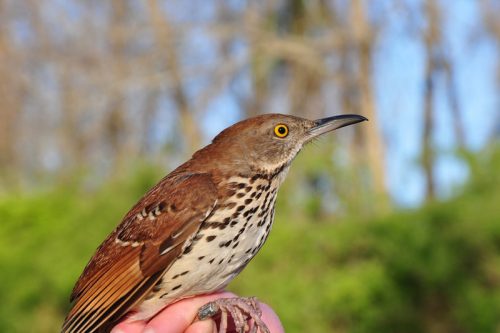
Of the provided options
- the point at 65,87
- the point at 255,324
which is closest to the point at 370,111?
the point at 65,87

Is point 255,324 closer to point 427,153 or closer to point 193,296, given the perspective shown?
point 193,296

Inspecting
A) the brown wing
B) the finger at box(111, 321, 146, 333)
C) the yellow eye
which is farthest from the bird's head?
the finger at box(111, 321, 146, 333)

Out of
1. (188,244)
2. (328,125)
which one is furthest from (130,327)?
(328,125)

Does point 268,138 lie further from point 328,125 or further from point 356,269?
point 356,269

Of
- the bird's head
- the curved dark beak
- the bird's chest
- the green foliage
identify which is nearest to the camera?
the bird's chest

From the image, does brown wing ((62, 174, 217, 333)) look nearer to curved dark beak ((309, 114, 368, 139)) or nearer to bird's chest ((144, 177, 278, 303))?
bird's chest ((144, 177, 278, 303))

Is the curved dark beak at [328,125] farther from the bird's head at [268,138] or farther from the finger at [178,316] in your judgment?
the finger at [178,316]

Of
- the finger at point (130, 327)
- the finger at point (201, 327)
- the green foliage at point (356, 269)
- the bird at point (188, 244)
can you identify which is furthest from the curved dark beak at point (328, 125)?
the green foliage at point (356, 269)
